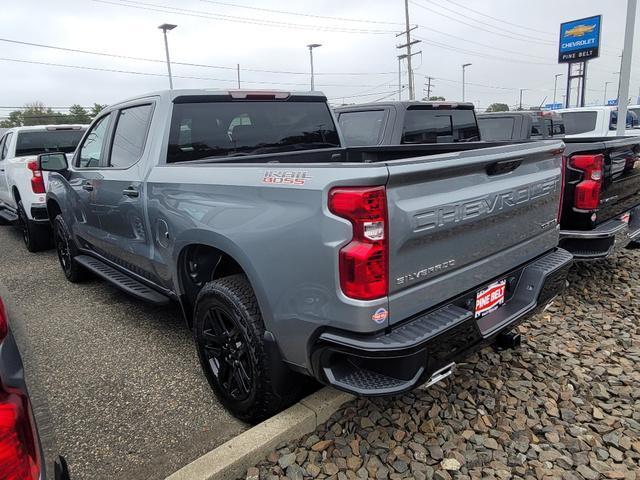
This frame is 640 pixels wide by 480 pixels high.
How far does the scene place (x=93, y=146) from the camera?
4.63 m

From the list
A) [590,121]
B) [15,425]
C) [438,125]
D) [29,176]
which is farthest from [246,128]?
[590,121]

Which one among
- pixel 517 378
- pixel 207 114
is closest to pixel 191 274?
pixel 207 114

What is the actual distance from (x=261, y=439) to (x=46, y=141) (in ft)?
22.7

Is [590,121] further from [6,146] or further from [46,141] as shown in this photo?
[6,146]

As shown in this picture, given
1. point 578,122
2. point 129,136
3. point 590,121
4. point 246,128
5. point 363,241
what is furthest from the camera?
point 578,122

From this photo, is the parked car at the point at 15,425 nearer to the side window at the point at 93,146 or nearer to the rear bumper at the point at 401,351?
the rear bumper at the point at 401,351

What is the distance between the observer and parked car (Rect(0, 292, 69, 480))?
113 centimetres

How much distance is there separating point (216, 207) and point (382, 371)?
1.26 m

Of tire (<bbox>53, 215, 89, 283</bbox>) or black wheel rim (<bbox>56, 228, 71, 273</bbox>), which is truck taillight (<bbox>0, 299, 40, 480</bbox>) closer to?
tire (<bbox>53, 215, 89, 283</bbox>)

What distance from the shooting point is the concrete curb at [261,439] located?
7.57 ft

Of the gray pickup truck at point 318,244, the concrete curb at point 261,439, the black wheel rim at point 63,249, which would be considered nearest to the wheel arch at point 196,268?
the gray pickup truck at point 318,244

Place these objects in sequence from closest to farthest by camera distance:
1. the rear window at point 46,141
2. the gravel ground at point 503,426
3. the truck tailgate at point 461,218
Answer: the truck tailgate at point 461,218 < the gravel ground at point 503,426 < the rear window at point 46,141

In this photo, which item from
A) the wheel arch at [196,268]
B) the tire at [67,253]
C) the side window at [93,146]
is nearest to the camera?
the wheel arch at [196,268]

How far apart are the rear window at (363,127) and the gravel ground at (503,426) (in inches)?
125
